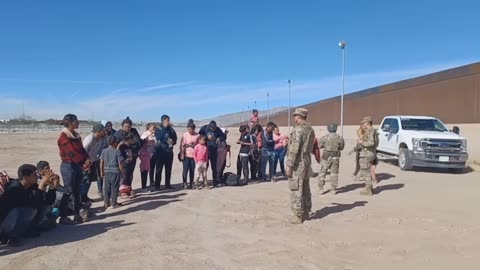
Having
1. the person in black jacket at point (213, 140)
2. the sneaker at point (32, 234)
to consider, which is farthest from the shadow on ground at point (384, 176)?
the sneaker at point (32, 234)

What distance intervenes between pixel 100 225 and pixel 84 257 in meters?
1.71

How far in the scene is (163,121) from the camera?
35.4ft

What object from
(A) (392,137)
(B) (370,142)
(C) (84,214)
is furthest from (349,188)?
(C) (84,214)

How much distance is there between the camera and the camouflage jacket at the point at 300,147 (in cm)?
707

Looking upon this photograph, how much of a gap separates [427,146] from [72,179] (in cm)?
1201

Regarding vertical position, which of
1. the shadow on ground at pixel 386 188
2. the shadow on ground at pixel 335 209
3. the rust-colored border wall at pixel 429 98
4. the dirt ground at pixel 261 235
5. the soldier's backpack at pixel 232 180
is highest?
the rust-colored border wall at pixel 429 98

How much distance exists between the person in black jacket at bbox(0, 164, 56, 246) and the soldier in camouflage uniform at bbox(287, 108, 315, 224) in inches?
152

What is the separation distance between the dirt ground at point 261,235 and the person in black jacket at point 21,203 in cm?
23

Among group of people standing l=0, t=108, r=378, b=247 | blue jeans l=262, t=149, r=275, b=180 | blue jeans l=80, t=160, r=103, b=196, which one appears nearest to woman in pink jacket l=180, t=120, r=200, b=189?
group of people standing l=0, t=108, r=378, b=247

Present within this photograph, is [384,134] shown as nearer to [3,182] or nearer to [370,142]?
[370,142]

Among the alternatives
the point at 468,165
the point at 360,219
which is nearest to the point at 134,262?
the point at 360,219

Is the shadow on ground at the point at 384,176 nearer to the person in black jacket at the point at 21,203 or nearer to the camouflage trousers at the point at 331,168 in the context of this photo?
the camouflage trousers at the point at 331,168

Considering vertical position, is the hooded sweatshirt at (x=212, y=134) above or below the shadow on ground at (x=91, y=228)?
above

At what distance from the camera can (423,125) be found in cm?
1650
